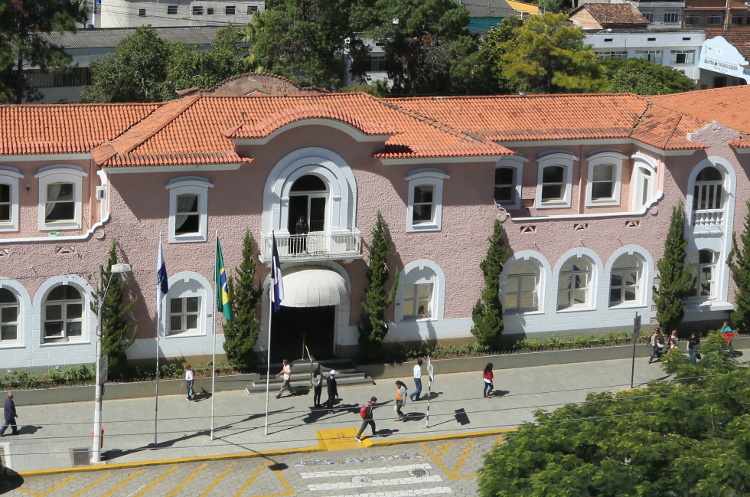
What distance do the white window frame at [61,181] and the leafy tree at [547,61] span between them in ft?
110

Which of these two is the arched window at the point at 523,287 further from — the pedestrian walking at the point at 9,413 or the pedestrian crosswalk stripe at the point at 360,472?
the pedestrian walking at the point at 9,413

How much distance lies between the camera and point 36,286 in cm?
4284

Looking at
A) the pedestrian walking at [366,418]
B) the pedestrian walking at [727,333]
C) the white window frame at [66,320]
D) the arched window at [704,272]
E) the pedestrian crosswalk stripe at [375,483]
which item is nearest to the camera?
the pedestrian crosswalk stripe at [375,483]

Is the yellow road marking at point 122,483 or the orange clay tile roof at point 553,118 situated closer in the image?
the yellow road marking at point 122,483

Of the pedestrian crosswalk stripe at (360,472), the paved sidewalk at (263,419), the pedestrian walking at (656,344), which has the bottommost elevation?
the pedestrian crosswalk stripe at (360,472)

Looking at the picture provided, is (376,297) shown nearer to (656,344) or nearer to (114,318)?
(114,318)

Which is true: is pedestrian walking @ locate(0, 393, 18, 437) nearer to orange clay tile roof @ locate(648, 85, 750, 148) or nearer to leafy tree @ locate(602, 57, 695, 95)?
orange clay tile roof @ locate(648, 85, 750, 148)

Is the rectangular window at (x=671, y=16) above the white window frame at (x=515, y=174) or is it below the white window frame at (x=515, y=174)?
above

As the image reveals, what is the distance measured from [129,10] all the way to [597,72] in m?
35.1

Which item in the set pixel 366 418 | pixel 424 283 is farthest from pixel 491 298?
pixel 366 418

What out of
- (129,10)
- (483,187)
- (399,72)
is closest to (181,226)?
(483,187)

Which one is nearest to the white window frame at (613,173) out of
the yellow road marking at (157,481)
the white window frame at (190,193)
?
the white window frame at (190,193)

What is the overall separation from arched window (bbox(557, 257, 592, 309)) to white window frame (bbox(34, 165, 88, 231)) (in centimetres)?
1806

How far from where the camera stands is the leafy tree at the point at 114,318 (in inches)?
1693
